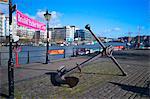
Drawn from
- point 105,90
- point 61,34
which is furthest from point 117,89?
point 61,34

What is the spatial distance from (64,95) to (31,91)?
1335 mm

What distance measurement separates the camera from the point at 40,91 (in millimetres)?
7867

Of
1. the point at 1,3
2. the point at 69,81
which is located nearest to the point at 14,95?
the point at 69,81

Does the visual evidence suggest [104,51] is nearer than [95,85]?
No

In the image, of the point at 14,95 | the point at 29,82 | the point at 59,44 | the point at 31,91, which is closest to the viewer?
the point at 14,95

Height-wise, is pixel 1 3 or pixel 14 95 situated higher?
pixel 1 3

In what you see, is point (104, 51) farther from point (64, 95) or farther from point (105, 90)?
point (64, 95)

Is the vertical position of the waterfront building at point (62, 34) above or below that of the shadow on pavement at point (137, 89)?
above

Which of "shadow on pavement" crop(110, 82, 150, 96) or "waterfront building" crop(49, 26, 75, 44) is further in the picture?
"waterfront building" crop(49, 26, 75, 44)

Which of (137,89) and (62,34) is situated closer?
(137,89)

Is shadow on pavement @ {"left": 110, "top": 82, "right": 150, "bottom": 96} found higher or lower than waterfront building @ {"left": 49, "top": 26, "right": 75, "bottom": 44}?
lower

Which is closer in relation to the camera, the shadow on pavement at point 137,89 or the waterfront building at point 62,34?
the shadow on pavement at point 137,89

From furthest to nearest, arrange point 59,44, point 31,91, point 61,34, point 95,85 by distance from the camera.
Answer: point 61,34 → point 59,44 → point 95,85 → point 31,91

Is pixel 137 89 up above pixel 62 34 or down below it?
below
